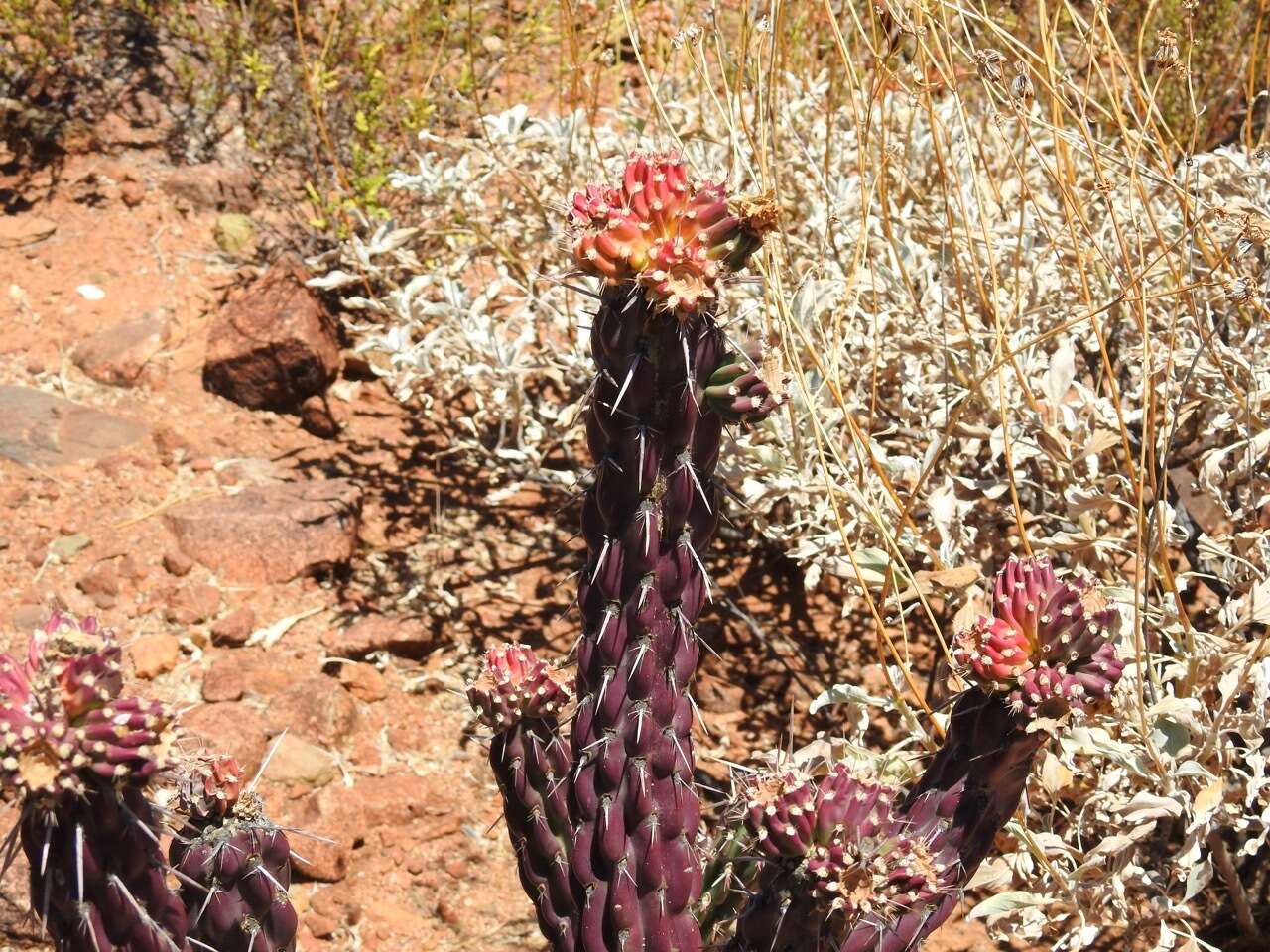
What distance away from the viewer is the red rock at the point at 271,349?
4441mm

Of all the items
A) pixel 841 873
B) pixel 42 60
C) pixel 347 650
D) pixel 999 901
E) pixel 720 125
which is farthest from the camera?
pixel 42 60

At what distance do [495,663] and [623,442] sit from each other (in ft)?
1.61

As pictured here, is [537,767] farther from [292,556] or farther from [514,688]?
[292,556]

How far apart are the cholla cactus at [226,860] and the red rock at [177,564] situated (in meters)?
1.89

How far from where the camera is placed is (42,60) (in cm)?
501

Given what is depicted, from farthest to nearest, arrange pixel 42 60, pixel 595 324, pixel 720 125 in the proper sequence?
pixel 42 60 < pixel 720 125 < pixel 595 324

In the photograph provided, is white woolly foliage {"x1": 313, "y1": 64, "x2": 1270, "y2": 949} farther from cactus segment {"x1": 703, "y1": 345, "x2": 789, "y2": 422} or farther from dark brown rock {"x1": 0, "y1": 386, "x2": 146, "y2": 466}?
dark brown rock {"x1": 0, "y1": 386, "x2": 146, "y2": 466}

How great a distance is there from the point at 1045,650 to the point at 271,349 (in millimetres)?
3159

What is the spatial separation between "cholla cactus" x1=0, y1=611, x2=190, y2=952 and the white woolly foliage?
4.41ft

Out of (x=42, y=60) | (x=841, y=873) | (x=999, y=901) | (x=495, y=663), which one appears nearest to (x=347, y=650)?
(x=495, y=663)

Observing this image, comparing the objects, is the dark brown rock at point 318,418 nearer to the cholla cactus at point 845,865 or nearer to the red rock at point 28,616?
the red rock at point 28,616

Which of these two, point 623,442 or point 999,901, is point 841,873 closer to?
point 623,442

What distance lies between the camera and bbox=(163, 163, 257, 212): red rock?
16.8 feet

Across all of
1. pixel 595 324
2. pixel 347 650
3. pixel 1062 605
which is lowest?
pixel 347 650
